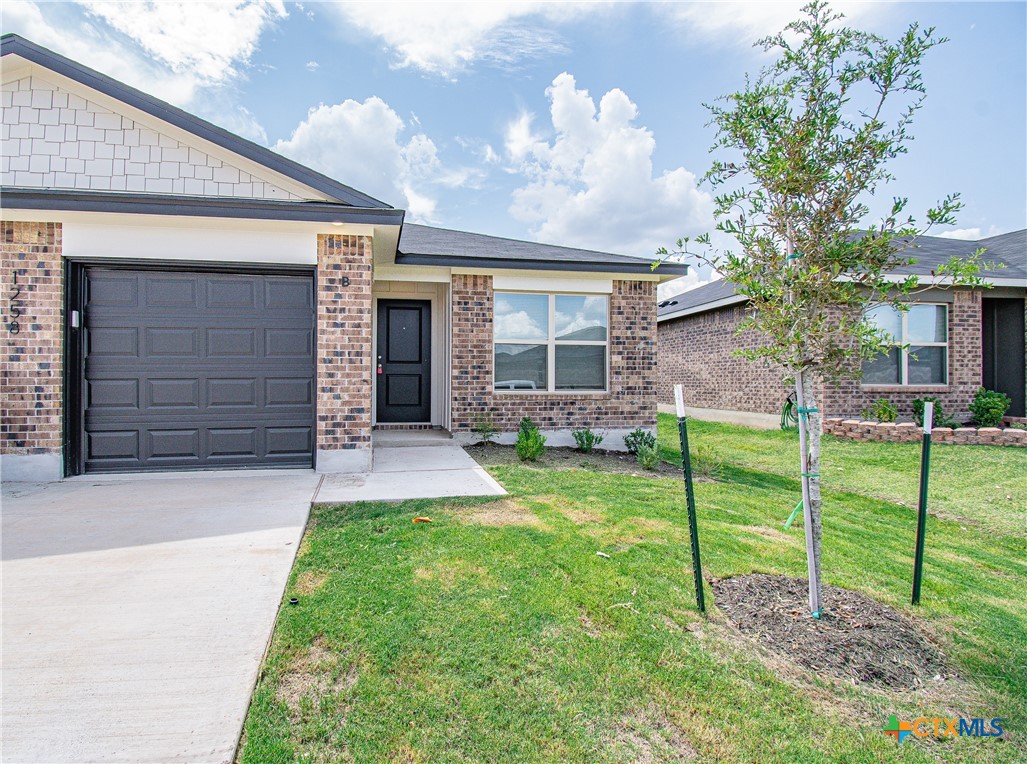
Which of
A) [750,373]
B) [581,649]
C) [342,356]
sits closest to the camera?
[581,649]

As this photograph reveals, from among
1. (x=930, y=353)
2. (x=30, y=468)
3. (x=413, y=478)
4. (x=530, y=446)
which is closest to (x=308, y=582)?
(x=413, y=478)

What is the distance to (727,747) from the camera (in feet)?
6.48

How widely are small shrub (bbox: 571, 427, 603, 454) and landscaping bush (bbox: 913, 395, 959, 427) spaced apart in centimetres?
685

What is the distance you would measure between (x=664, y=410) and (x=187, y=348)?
14.1 meters

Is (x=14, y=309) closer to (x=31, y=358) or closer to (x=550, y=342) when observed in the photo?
(x=31, y=358)

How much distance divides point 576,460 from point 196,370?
5.07 meters

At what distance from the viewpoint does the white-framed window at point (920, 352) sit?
11148 mm

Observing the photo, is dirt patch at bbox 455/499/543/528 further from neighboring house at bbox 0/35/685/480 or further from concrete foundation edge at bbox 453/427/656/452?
concrete foundation edge at bbox 453/427/656/452

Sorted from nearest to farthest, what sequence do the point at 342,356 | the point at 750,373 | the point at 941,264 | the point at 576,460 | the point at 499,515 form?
the point at 499,515, the point at 342,356, the point at 576,460, the point at 941,264, the point at 750,373

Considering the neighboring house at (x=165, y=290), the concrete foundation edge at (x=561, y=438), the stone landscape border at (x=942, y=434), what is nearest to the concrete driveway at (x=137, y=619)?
the neighboring house at (x=165, y=290)

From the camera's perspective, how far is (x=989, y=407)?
434 inches

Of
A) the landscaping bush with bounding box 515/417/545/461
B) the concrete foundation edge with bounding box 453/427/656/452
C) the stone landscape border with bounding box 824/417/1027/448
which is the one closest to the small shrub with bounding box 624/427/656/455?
the concrete foundation edge with bounding box 453/427/656/452

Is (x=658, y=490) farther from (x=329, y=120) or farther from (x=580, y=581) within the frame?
(x=329, y=120)

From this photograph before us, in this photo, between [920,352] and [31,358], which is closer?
[31,358]
